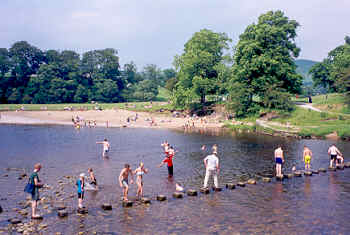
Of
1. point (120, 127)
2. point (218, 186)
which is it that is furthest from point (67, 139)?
point (218, 186)

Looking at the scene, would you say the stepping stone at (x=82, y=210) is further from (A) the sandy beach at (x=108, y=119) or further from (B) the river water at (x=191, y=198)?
(A) the sandy beach at (x=108, y=119)

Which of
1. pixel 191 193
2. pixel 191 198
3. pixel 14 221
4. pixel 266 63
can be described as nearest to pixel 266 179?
pixel 191 193

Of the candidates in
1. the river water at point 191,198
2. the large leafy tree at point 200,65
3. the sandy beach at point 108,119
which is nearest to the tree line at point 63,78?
the sandy beach at point 108,119

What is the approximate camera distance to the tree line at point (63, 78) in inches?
4188

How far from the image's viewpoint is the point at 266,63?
190 feet

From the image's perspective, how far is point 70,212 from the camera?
53.2ft

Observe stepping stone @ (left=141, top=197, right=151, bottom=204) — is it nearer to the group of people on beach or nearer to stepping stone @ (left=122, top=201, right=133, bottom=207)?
stepping stone @ (left=122, top=201, right=133, bottom=207)

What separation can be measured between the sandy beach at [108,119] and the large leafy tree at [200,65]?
5.73m

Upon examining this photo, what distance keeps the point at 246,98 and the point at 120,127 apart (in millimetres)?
23424

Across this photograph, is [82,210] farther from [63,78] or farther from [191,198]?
[63,78]

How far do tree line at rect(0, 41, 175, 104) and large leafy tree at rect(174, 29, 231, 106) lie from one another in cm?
3852

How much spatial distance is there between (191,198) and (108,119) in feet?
180

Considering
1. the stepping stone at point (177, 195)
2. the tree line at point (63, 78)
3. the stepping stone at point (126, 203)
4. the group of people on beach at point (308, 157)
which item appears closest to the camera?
the stepping stone at point (126, 203)

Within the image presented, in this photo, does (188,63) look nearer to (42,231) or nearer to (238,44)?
(238,44)
